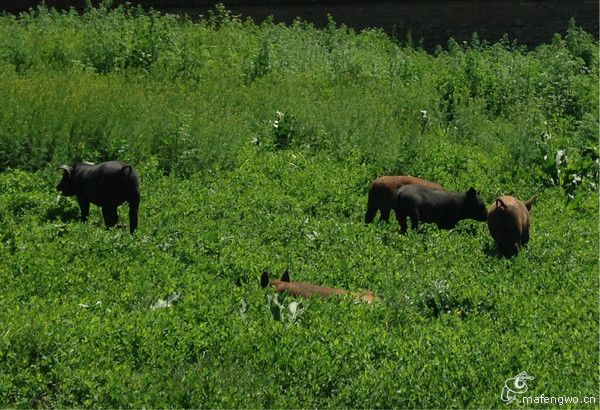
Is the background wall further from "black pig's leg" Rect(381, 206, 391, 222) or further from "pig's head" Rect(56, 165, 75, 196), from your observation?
"pig's head" Rect(56, 165, 75, 196)

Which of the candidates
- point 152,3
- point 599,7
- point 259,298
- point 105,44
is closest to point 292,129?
point 105,44

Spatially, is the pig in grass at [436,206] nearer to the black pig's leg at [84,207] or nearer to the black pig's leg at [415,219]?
the black pig's leg at [415,219]

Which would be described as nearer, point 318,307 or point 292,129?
point 318,307

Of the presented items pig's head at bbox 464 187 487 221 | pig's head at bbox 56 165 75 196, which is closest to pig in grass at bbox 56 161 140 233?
pig's head at bbox 56 165 75 196

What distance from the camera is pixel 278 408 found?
7562 mm

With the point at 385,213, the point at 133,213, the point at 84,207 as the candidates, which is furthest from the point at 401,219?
the point at 84,207

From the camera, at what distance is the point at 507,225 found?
1191 cm

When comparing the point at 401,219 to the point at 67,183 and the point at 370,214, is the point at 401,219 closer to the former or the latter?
the point at 370,214

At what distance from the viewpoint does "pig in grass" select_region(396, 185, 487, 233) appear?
12.7m

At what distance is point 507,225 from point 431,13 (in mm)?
15362

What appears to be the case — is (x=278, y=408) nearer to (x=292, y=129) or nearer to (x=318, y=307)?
(x=318, y=307)

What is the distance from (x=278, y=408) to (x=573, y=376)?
251 centimetres

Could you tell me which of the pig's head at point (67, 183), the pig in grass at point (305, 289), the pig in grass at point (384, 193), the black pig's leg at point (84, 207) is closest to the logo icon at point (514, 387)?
the pig in grass at point (305, 289)

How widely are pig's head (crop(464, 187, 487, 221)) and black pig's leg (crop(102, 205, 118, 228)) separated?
423 centimetres
